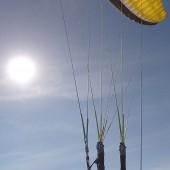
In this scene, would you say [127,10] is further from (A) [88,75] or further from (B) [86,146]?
(B) [86,146]

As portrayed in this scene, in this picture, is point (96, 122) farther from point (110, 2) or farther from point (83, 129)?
point (110, 2)

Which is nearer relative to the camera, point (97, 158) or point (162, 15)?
point (97, 158)

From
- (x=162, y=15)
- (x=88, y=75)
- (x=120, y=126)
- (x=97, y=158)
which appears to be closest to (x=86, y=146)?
(x=97, y=158)

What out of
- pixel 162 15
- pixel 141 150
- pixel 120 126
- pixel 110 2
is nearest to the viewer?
pixel 141 150

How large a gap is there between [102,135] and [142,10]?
34.5 ft

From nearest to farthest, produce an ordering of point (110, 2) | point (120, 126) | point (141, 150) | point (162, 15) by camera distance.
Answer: point (141, 150) → point (120, 126) → point (110, 2) → point (162, 15)

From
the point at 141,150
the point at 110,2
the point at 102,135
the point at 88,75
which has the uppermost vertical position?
the point at 110,2

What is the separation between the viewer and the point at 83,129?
16516mm

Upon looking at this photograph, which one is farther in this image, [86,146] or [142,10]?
[142,10]

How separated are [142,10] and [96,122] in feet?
34.1

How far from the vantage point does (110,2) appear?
75.4 feet

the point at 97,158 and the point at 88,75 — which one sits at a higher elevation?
the point at 88,75

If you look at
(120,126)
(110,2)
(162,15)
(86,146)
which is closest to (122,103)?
(120,126)

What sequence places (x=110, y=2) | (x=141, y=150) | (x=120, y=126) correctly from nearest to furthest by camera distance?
(x=141, y=150), (x=120, y=126), (x=110, y=2)
